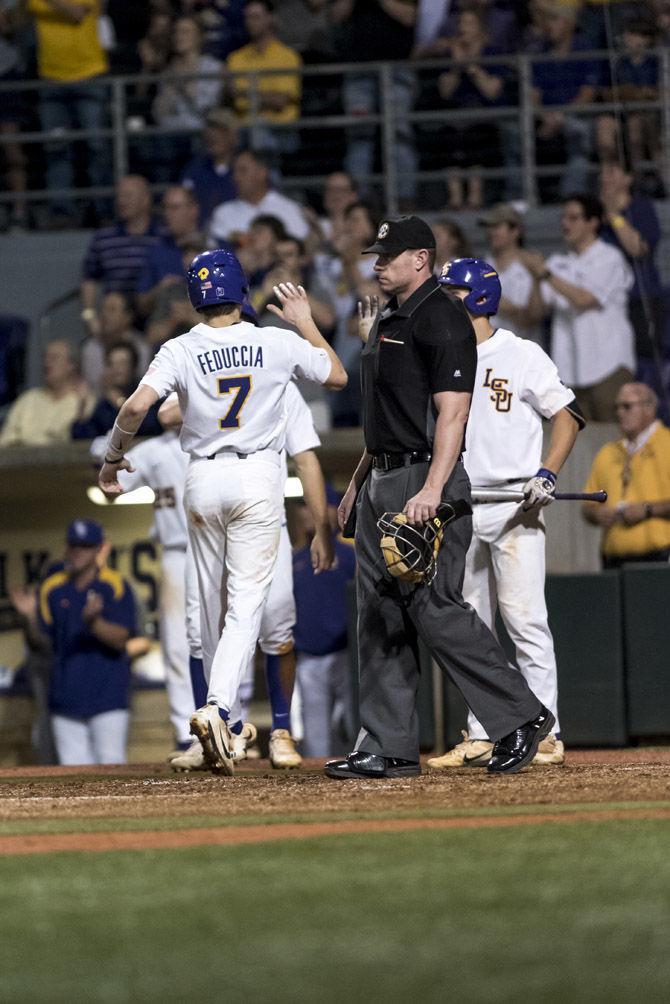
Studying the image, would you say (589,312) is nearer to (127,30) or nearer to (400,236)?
(400,236)

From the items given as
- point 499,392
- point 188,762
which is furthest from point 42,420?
point 499,392

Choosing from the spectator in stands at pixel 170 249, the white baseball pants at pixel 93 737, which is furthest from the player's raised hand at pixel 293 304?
the spectator in stands at pixel 170 249

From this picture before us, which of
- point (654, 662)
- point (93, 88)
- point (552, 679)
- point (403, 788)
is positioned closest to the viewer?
point (403, 788)

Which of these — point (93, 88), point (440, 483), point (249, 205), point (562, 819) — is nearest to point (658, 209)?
point (249, 205)

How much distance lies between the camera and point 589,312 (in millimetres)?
11508

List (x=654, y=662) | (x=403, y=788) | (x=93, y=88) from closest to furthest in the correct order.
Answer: (x=403, y=788), (x=654, y=662), (x=93, y=88)

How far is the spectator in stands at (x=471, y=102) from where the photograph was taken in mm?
13570

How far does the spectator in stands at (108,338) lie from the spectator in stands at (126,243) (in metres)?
0.47

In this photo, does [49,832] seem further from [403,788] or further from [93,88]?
[93,88]

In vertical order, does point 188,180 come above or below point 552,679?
above

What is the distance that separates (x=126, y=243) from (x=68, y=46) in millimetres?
2442

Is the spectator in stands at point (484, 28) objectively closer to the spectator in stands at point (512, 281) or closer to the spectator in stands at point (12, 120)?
the spectator in stands at point (512, 281)

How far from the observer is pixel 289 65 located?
14367 millimetres

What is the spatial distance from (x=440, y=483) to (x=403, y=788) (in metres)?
0.99
